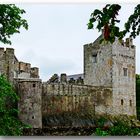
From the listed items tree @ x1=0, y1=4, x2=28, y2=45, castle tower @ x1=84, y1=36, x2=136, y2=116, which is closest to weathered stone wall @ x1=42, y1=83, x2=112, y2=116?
castle tower @ x1=84, y1=36, x2=136, y2=116

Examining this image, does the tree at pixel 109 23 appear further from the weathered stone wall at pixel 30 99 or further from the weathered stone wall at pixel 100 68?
the weathered stone wall at pixel 100 68

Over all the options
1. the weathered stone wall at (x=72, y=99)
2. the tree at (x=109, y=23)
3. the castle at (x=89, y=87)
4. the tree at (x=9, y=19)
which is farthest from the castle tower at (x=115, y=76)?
the tree at (x=109, y=23)

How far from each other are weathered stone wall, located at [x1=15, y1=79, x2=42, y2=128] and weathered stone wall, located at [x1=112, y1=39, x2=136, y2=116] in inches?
120

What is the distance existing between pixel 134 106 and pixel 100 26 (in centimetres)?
1239

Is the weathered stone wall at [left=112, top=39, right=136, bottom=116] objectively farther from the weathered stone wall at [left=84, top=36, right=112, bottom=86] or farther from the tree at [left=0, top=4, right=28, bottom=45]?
the tree at [left=0, top=4, right=28, bottom=45]

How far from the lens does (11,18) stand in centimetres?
638

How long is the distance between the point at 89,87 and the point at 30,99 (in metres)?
3.05

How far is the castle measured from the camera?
13794mm

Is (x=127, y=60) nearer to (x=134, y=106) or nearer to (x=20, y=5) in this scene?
(x=134, y=106)

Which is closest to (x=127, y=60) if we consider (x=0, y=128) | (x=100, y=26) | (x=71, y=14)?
(x=71, y=14)

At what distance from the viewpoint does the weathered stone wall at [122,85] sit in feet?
53.7

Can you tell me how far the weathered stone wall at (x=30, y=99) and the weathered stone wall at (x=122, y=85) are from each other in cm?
305

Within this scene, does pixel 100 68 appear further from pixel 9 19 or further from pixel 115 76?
pixel 9 19

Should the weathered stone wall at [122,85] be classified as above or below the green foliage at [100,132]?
above
